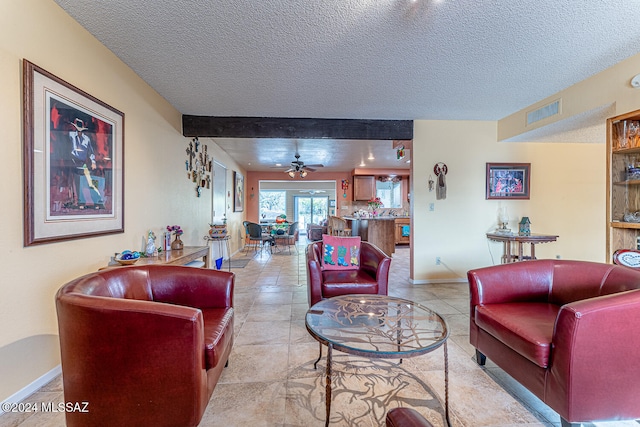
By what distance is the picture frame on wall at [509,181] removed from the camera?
404 cm

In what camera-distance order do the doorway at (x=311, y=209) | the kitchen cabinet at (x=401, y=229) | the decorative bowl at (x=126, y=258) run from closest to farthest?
the decorative bowl at (x=126, y=258) → the kitchen cabinet at (x=401, y=229) → the doorway at (x=311, y=209)

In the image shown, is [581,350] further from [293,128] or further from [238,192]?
[238,192]

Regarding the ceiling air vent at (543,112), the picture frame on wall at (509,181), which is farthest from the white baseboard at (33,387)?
the ceiling air vent at (543,112)

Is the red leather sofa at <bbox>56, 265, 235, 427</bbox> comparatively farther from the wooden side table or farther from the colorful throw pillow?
the colorful throw pillow

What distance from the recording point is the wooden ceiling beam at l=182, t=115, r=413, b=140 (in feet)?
12.5

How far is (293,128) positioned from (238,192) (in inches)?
153

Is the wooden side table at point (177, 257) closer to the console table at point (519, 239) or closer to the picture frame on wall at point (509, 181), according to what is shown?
the console table at point (519, 239)

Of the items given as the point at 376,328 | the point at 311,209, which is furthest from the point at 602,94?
the point at 311,209

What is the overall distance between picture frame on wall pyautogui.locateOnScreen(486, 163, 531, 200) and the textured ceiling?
3.43ft

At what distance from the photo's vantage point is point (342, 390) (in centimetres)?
166

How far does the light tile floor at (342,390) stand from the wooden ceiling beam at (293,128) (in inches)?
102

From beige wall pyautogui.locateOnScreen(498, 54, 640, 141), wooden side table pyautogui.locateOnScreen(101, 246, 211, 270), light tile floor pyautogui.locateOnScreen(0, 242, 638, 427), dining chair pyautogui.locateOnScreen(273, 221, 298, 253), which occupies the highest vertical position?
beige wall pyautogui.locateOnScreen(498, 54, 640, 141)

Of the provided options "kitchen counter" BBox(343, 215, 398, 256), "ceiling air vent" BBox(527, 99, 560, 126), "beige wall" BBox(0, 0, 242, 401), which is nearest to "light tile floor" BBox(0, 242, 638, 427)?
"beige wall" BBox(0, 0, 242, 401)

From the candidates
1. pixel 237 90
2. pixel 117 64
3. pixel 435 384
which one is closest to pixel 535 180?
pixel 435 384
